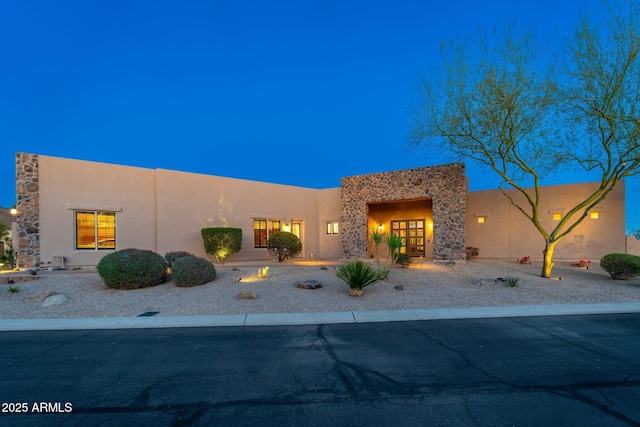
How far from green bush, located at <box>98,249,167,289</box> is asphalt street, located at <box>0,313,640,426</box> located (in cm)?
323

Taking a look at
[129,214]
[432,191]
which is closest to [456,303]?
[432,191]

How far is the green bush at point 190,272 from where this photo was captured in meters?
9.74

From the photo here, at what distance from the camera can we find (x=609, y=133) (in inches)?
436

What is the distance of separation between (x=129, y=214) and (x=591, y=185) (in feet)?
69.9

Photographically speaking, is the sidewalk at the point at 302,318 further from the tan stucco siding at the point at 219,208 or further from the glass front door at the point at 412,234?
the glass front door at the point at 412,234

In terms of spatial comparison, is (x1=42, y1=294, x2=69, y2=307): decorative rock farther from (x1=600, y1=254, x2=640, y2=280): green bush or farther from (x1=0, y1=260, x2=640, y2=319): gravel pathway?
(x1=600, y1=254, x2=640, y2=280): green bush

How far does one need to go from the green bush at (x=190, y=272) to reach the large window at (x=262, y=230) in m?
7.47

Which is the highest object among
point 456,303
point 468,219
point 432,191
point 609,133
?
point 609,133

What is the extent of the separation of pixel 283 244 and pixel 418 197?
7.11m

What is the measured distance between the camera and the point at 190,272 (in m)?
9.81

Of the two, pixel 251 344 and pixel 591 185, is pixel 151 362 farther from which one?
pixel 591 185

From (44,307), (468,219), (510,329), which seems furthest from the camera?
(468,219)

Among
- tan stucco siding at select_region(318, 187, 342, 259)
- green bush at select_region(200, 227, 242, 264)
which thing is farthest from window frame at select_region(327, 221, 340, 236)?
green bush at select_region(200, 227, 242, 264)

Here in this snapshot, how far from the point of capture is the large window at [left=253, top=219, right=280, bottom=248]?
17.9 meters
